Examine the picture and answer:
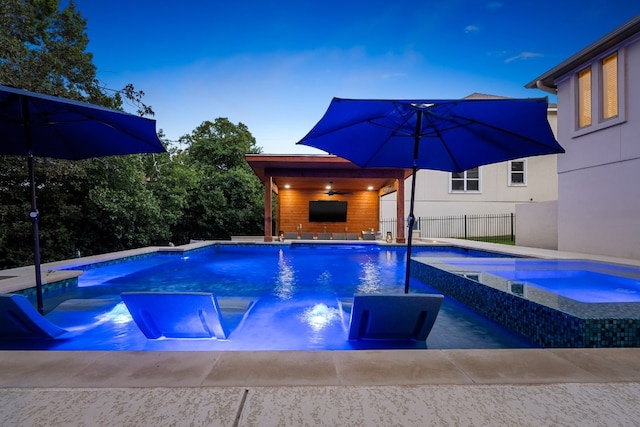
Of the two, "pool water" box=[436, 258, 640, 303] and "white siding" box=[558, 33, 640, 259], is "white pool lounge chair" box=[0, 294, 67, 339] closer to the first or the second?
"pool water" box=[436, 258, 640, 303]

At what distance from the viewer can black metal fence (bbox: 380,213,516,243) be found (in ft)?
63.8

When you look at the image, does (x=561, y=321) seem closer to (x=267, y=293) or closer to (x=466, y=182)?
(x=267, y=293)

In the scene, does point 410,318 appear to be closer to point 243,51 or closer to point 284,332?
point 284,332

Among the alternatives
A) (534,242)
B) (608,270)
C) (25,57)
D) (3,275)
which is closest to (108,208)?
(25,57)

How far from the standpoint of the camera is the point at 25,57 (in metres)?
9.39

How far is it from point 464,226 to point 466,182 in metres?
2.67

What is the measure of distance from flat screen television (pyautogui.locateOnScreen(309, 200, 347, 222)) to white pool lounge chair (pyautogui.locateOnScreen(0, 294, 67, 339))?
595 inches

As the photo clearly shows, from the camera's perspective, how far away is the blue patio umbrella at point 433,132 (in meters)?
3.37

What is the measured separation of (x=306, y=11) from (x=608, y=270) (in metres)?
17.6

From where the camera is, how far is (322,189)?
18.5m

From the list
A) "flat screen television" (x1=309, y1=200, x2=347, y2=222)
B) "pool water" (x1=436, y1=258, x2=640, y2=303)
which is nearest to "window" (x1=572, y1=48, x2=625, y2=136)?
"pool water" (x1=436, y1=258, x2=640, y2=303)

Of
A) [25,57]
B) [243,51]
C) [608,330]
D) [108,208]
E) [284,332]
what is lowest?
[284,332]

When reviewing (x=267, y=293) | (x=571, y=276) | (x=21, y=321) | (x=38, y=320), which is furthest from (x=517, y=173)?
(x=21, y=321)

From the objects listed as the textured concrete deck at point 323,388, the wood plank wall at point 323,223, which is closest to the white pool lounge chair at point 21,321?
the textured concrete deck at point 323,388
